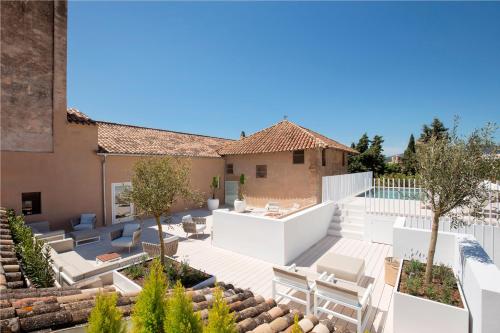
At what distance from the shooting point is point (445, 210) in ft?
16.3

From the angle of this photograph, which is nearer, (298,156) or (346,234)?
(346,234)

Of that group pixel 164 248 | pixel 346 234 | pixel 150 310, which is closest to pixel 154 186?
pixel 164 248

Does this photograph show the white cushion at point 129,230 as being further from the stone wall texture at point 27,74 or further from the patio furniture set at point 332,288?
the patio furniture set at point 332,288

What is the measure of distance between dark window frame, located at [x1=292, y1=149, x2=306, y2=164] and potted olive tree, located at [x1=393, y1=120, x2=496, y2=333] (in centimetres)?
1098

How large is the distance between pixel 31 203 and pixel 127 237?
5.81 m

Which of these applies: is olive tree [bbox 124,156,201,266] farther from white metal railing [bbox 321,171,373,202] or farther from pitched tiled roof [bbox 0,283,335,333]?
white metal railing [bbox 321,171,373,202]

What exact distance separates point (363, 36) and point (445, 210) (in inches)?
456

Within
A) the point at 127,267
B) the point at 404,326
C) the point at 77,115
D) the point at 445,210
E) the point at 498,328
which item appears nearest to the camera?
the point at 498,328

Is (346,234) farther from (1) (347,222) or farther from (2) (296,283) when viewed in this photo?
(2) (296,283)

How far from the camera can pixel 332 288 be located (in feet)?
16.4

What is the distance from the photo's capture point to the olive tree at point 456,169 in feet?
14.8

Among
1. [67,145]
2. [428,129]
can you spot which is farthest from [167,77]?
[428,129]

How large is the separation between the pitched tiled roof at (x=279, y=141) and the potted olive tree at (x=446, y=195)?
9878 mm

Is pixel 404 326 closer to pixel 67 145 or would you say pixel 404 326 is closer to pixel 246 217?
pixel 246 217
